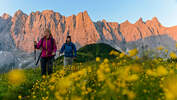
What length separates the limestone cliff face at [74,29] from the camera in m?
167

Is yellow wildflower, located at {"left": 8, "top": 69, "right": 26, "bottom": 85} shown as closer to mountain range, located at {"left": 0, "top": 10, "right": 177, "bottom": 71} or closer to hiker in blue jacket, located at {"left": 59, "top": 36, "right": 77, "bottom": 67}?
hiker in blue jacket, located at {"left": 59, "top": 36, "right": 77, "bottom": 67}

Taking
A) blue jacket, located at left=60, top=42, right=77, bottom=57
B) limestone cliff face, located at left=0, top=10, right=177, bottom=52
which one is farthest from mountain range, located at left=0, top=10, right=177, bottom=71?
blue jacket, located at left=60, top=42, right=77, bottom=57

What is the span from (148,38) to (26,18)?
503ft

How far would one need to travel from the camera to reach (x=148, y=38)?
184625 mm

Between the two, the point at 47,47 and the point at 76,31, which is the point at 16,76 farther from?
Result: the point at 76,31

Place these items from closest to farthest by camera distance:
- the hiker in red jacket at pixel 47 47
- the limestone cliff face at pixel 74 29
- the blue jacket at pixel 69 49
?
the hiker in red jacket at pixel 47 47, the blue jacket at pixel 69 49, the limestone cliff face at pixel 74 29

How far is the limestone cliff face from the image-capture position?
16738 centimetres

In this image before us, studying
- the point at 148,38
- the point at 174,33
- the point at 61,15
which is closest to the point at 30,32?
the point at 61,15

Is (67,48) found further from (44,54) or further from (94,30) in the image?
(94,30)

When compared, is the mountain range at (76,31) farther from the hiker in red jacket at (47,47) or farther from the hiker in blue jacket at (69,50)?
the hiker in red jacket at (47,47)

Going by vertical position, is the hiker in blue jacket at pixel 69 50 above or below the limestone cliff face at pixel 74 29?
below

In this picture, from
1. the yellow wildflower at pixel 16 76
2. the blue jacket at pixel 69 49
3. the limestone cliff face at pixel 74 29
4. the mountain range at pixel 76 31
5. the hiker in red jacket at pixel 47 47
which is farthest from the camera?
the limestone cliff face at pixel 74 29

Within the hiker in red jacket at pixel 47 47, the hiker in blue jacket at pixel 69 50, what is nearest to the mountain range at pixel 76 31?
the hiker in blue jacket at pixel 69 50

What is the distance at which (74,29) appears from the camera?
17262 cm
